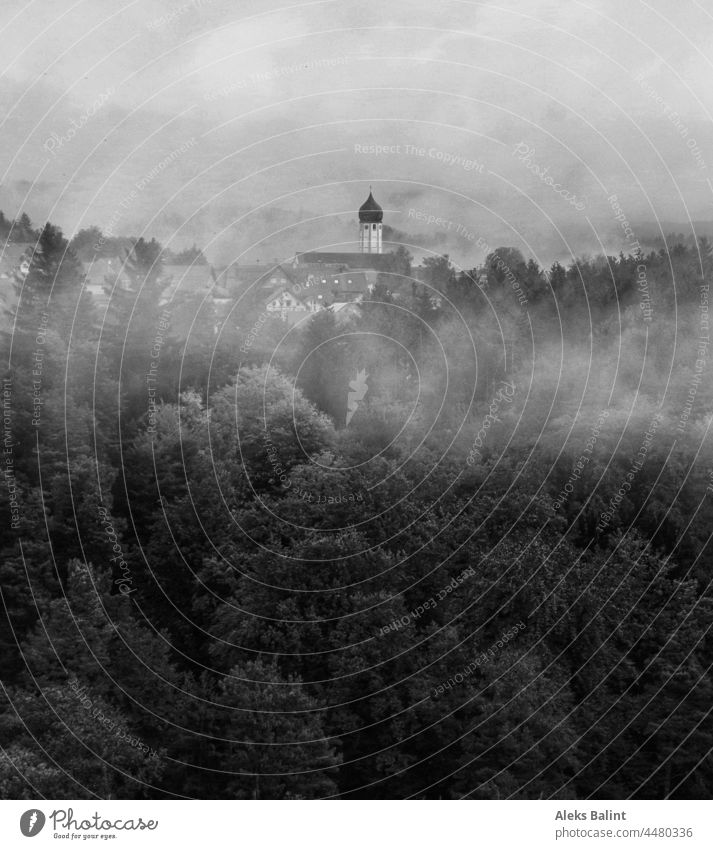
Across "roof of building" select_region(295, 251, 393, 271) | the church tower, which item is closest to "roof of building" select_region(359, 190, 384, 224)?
the church tower

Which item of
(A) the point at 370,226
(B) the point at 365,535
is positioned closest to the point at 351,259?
(A) the point at 370,226

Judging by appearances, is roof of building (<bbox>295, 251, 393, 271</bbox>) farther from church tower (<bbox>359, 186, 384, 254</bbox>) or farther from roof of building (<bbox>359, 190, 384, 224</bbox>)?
roof of building (<bbox>359, 190, 384, 224</bbox>)

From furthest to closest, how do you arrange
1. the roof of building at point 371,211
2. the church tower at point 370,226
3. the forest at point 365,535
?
the church tower at point 370,226
the roof of building at point 371,211
the forest at point 365,535

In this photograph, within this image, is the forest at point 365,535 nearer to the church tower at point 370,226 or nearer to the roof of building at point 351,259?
the roof of building at point 351,259

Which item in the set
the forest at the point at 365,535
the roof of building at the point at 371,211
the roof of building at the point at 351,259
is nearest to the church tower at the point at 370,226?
the roof of building at the point at 371,211
